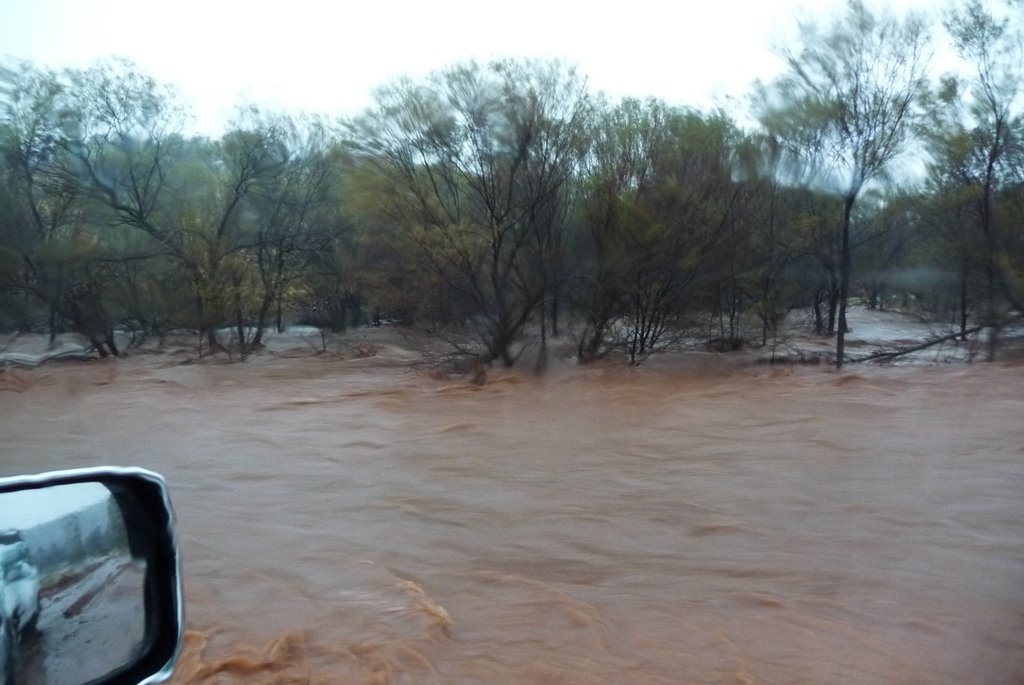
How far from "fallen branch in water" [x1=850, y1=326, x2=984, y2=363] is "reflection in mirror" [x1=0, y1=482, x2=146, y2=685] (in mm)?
11675

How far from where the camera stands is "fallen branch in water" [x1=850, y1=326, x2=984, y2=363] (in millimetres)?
12617

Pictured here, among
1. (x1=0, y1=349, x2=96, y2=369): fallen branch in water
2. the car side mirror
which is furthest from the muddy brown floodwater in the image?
the car side mirror

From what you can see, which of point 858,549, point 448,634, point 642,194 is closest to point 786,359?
point 642,194

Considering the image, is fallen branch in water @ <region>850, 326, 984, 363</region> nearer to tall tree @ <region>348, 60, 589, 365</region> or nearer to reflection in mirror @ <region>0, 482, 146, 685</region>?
tall tree @ <region>348, 60, 589, 365</region>

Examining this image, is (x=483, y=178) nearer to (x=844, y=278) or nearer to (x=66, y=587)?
(x=844, y=278)

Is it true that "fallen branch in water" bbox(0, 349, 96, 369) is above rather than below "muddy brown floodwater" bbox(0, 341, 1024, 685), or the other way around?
above

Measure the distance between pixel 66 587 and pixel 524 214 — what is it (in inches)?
507

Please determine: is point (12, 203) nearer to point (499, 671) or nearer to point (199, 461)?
point (199, 461)

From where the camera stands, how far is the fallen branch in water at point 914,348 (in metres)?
12.6

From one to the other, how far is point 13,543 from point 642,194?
13.3 metres

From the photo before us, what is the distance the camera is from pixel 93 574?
109 inches

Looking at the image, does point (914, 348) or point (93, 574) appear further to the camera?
point (914, 348)

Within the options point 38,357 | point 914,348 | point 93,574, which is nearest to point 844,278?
point 914,348

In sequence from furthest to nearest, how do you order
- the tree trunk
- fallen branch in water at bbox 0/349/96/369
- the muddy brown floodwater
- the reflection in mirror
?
the tree trunk
fallen branch in water at bbox 0/349/96/369
the muddy brown floodwater
the reflection in mirror
